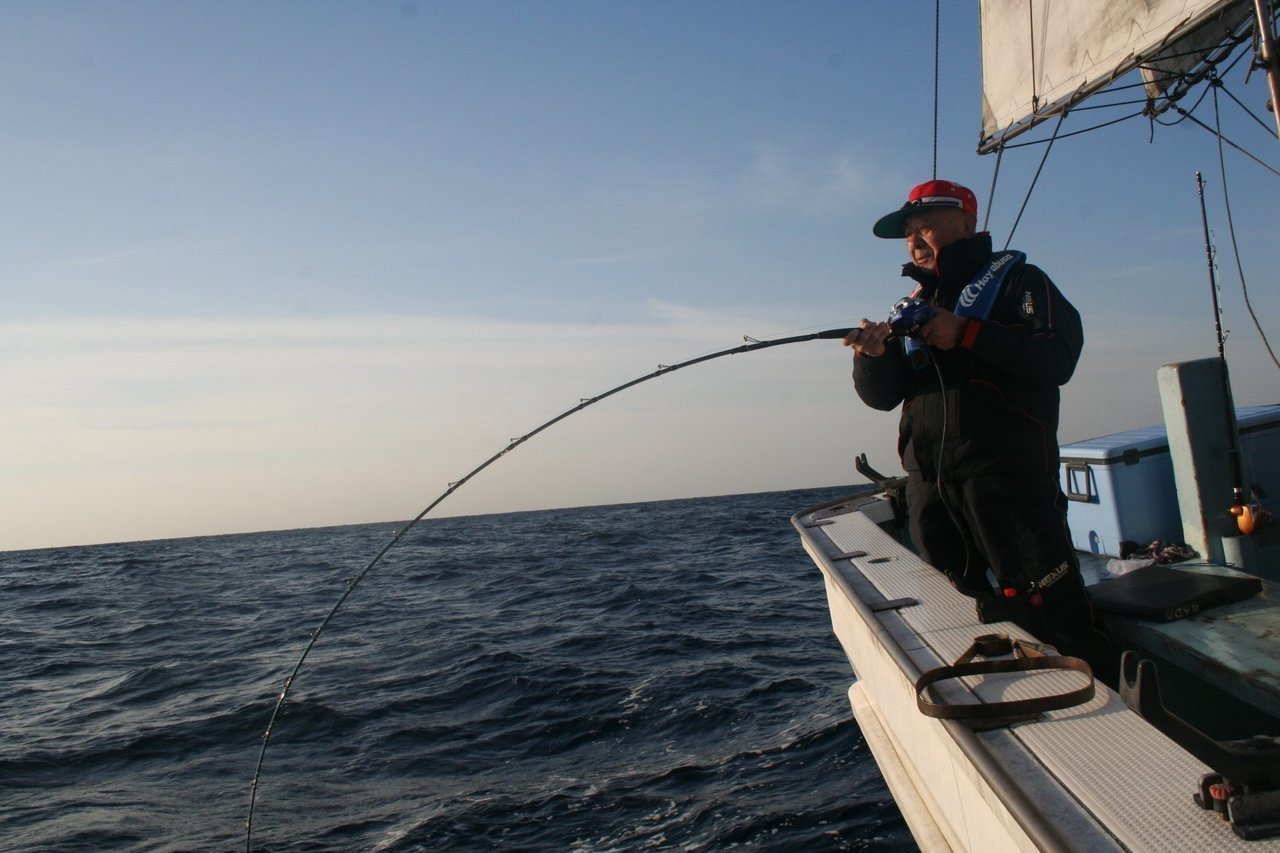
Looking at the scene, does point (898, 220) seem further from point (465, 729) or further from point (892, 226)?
point (465, 729)

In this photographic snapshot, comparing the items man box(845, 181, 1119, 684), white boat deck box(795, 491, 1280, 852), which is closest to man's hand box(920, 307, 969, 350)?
man box(845, 181, 1119, 684)

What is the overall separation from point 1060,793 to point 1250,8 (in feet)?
13.5

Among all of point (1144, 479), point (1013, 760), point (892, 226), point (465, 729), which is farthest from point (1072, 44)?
point (465, 729)

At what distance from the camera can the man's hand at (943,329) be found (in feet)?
7.98

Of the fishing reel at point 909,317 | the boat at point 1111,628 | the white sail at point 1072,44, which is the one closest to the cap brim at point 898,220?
the fishing reel at point 909,317

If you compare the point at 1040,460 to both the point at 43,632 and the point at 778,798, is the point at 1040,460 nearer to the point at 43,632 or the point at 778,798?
the point at 778,798

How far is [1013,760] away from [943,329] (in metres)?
1.18

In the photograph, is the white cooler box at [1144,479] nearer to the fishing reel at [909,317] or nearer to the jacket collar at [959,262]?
the jacket collar at [959,262]

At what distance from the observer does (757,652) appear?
311 inches

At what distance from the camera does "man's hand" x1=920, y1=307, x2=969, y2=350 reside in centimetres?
243

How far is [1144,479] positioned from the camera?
447 cm

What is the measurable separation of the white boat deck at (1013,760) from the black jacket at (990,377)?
473 mm

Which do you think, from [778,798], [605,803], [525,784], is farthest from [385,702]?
[778,798]

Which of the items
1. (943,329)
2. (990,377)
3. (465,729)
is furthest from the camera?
(465,729)
